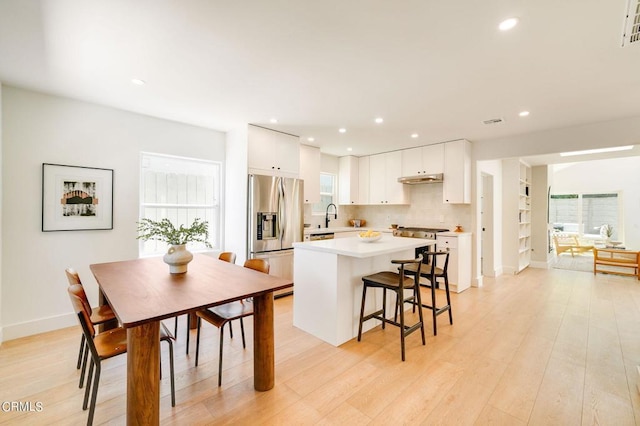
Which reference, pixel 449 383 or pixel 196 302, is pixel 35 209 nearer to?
pixel 196 302

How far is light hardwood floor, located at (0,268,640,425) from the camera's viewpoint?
177cm

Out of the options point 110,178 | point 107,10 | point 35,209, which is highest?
point 107,10

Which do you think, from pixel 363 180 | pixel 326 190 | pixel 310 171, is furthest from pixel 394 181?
pixel 310 171

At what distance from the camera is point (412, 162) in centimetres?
528

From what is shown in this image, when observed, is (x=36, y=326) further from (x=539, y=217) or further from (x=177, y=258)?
(x=539, y=217)

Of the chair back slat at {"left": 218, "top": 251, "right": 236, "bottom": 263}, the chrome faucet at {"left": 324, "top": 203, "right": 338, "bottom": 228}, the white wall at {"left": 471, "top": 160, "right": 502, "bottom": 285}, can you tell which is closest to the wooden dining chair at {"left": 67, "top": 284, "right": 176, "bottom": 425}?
the chair back slat at {"left": 218, "top": 251, "right": 236, "bottom": 263}

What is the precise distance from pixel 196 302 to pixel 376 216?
5178 mm

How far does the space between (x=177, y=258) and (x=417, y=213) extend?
463 cm

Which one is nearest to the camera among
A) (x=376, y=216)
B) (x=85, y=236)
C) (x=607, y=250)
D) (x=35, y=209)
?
(x=35, y=209)

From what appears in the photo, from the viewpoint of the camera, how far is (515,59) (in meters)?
2.19

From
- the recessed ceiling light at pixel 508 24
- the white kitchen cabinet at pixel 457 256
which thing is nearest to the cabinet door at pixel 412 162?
the white kitchen cabinet at pixel 457 256

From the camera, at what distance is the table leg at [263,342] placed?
1975mm

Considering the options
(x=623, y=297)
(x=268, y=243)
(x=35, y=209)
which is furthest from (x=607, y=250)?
(x=35, y=209)

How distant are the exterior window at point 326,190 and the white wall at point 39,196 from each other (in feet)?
11.3
